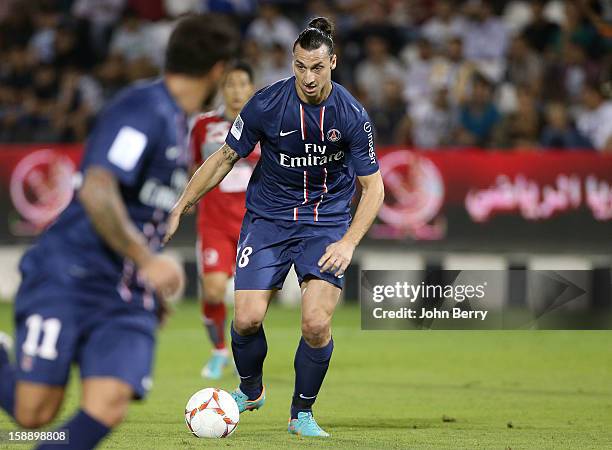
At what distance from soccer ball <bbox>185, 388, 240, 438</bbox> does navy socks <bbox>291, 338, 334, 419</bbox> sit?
15.9 inches

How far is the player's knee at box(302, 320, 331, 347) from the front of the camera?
7.24m

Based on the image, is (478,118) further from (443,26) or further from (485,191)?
(443,26)

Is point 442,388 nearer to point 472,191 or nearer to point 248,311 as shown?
point 248,311

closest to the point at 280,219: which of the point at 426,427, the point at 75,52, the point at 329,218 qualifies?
the point at 329,218

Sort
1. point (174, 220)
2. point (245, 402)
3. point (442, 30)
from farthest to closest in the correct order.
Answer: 1. point (442, 30)
2. point (245, 402)
3. point (174, 220)

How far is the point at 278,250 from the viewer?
24.7ft

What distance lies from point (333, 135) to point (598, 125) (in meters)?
8.40

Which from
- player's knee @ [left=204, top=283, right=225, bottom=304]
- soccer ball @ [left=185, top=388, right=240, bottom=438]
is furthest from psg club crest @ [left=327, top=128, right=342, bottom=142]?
player's knee @ [left=204, top=283, right=225, bottom=304]

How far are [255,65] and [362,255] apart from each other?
3.67 meters

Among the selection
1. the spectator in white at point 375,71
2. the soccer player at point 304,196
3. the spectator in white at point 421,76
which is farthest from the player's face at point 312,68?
the spectator in white at point 375,71

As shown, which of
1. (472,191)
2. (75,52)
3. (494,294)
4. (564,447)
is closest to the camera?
(564,447)

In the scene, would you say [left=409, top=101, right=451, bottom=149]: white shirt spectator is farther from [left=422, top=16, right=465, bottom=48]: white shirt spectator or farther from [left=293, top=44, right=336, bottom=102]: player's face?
[left=293, top=44, right=336, bottom=102]: player's face

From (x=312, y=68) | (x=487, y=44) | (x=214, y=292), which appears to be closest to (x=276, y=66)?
(x=487, y=44)

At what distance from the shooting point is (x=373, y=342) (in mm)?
12812
